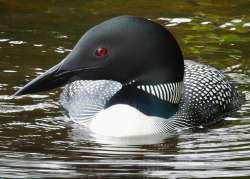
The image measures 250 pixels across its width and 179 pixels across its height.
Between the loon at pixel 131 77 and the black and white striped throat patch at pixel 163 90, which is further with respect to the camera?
the black and white striped throat patch at pixel 163 90

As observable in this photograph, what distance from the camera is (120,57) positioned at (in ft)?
21.8

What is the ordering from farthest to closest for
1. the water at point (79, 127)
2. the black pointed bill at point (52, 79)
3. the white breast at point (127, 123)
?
the white breast at point (127, 123) → the black pointed bill at point (52, 79) → the water at point (79, 127)

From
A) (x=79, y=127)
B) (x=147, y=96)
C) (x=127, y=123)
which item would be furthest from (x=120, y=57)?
(x=79, y=127)

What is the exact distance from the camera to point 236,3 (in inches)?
401

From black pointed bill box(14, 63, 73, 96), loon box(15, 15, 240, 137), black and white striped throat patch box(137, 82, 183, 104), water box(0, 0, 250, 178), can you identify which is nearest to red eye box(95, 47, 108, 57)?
loon box(15, 15, 240, 137)

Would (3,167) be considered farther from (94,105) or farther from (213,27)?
(213,27)

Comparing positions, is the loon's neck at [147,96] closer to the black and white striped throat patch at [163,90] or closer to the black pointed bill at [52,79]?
the black and white striped throat patch at [163,90]

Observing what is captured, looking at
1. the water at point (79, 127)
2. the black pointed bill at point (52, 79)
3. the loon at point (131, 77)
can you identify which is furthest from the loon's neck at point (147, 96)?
the black pointed bill at point (52, 79)

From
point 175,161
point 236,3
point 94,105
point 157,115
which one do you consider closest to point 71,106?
point 94,105

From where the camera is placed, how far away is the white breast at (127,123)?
6707mm

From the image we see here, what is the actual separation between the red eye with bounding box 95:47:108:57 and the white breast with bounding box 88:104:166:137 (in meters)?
0.39

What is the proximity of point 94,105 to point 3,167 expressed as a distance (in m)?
1.34

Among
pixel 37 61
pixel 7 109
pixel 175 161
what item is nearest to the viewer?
pixel 175 161

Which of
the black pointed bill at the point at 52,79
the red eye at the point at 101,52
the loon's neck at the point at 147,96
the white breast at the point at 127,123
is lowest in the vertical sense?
the white breast at the point at 127,123
